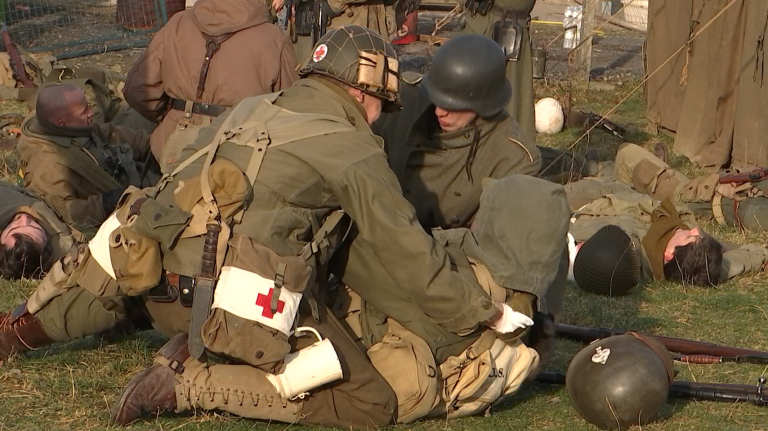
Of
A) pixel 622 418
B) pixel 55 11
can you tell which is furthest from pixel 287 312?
pixel 55 11

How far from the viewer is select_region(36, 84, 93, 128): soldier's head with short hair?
27.1ft

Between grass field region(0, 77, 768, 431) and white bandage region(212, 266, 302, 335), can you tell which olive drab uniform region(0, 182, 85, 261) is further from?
white bandage region(212, 266, 302, 335)

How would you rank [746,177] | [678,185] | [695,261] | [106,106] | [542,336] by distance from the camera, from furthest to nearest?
[106,106]
[678,185]
[746,177]
[695,261]
[542,336]

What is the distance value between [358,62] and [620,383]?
184 centimetres

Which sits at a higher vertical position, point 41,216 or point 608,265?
point 41,216

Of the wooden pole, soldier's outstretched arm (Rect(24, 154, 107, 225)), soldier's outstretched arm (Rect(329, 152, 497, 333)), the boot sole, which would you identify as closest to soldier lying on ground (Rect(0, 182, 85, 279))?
soldier's outstretched arm (Rect(24, 154, 107, 225))

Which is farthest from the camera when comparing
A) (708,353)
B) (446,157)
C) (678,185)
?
(678,185)

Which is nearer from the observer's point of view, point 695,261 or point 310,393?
point 310,393

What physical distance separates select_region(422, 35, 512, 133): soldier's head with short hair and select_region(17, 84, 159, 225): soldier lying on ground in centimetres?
347

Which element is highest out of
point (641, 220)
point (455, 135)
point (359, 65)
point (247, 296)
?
point (359, 65)

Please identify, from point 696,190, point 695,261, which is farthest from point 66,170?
point 696,190

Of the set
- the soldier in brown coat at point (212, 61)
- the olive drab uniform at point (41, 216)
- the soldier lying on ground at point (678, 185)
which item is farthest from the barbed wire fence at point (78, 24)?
the olive drab uniform at point (41, 216)

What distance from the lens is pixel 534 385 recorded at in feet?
17.9

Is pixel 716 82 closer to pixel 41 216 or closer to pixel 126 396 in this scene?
pixel 41 216
